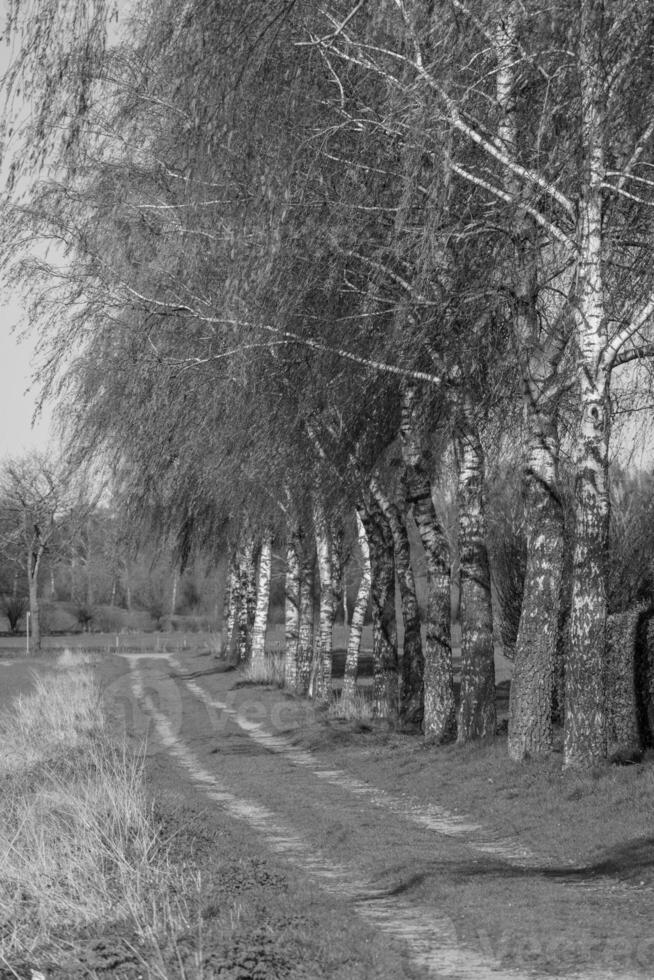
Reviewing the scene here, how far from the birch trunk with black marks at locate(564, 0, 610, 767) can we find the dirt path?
1.58 meters

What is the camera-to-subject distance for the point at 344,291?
15.5 meters

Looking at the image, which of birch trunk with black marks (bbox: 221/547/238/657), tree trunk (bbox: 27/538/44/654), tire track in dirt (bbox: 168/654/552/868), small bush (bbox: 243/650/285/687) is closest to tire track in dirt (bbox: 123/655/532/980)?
tire track in dirt (bbox: 168/654/552/868)

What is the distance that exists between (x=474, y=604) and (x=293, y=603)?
1607cm

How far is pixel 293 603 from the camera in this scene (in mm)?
32688

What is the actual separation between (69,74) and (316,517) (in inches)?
628

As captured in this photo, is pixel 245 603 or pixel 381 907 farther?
pixel 245 603

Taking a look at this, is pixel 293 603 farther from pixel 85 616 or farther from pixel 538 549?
pixel 85 616

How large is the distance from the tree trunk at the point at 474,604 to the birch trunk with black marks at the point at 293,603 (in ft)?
31.8

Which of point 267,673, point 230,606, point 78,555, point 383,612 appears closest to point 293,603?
point 267,673

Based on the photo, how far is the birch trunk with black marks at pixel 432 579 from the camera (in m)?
17.9

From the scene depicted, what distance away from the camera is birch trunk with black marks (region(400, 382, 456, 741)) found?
58.7ft

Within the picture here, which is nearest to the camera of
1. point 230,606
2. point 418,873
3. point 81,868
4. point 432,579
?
point 81,868

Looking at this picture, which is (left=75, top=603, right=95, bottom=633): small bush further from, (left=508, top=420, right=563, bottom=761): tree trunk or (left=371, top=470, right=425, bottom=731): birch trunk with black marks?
(left=508, top=420, right=563, bottom=761): tree trunk

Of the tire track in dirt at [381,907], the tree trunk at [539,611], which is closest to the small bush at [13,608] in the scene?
the tire track in dirt at [381,907]
